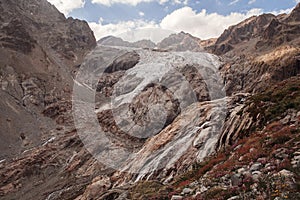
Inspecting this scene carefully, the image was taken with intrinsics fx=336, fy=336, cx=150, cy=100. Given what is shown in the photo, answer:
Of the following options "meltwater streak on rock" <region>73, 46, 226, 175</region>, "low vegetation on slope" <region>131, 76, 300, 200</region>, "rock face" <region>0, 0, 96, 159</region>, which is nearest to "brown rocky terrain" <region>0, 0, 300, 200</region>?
"low vegetation on slope" <region>131, 76, 300, 200</region>

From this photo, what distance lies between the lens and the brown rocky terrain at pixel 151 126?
17.8 meters

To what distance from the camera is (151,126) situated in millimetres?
78812

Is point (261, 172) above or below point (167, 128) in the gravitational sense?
above

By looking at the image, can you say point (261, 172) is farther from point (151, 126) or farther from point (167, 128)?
point (151, 126)

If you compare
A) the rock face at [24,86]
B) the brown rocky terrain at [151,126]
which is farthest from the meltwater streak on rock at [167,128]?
the rock face at [24,86]

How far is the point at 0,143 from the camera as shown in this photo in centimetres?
8931

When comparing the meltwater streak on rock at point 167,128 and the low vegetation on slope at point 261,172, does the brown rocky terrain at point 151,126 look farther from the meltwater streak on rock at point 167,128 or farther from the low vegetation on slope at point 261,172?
the meltwater streak on rock at point 167,128

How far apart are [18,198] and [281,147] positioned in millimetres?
57601

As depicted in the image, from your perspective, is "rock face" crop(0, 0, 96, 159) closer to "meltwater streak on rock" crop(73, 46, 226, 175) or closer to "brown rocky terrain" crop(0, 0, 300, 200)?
"brown rocky terrain" crop(0, 0, 300, 200)

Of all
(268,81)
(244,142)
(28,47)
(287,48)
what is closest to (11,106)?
(28,47)

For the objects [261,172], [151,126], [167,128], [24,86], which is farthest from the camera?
[24,86]

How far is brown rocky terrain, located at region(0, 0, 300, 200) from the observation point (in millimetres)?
17750

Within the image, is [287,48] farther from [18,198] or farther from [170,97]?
[18,198]

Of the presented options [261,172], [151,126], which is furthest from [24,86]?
[261,172]
